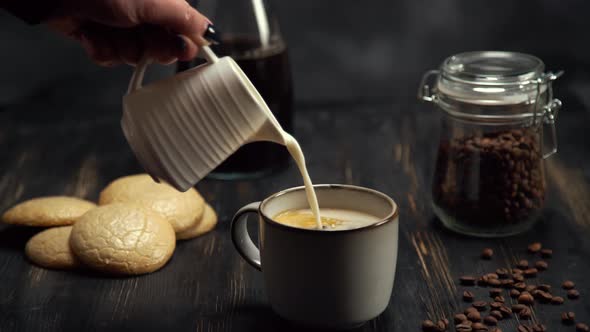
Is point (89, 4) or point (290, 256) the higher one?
point (89, 4)

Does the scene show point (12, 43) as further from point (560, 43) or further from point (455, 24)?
point (560, 43)

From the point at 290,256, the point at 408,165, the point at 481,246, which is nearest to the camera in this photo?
the point at 290,256

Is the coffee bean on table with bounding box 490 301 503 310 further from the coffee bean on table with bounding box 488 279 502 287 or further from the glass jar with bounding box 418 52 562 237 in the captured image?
the glass jar with bounding box 418 52 562 237

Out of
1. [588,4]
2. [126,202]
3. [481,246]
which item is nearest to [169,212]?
[126,202]

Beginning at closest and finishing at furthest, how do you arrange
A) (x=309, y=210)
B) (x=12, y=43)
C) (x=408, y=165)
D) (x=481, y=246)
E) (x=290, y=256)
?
(x=290, y=256) < (x=309, y=210) < (x=481, y=246) < (x=408, y=165) < (x=12, y=43)

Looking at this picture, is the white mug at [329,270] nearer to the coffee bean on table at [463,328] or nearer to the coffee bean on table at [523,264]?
the coffee bean on table at [463,328]

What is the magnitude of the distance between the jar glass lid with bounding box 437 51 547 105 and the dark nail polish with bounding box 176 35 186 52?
19.0 inches

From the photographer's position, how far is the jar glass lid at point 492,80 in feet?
4.80

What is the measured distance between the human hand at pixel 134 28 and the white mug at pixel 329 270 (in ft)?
0.87

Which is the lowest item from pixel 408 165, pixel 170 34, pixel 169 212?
pixel 408 165

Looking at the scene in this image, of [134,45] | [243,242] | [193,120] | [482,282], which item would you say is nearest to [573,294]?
[482,282]

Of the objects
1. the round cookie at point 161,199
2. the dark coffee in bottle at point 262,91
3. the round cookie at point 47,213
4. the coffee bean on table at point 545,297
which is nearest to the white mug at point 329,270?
the coffee bean on table at point 545,297

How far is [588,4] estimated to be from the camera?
229 cm

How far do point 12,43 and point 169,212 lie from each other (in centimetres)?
A: 99
